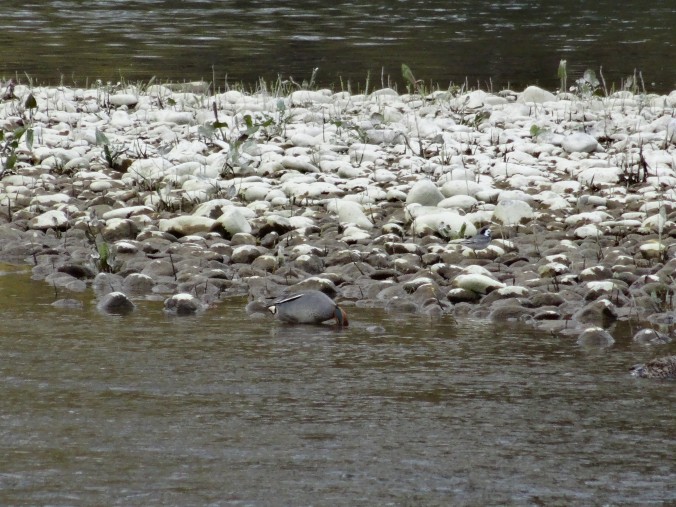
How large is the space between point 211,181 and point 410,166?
1.35 m

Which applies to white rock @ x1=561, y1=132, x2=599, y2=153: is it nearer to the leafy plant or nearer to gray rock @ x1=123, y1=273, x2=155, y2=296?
gray rock @ x1=123, y1=273, x2=155, y2=296

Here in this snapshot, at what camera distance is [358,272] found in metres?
6.00

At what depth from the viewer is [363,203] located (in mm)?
7270

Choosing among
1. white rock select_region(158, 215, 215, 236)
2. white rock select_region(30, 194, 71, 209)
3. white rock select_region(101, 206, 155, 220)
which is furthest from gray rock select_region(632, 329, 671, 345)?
white rock select_region(30, 194, 71, 209)

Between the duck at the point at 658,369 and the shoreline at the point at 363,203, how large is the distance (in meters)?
0.50

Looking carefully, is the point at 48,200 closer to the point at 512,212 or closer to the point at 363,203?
the point at 363,203

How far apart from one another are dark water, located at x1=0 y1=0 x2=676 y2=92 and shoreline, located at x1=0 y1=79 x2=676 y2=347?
131 inches

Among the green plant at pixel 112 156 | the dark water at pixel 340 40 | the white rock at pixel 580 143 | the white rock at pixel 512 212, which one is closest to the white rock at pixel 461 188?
the white rock at pixel 512 212

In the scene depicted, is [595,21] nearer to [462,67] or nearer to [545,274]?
[462,67]

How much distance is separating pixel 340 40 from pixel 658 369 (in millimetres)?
15473

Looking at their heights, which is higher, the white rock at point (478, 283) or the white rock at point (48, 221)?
the white rock at point (48, 221)

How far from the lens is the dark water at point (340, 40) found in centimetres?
1475

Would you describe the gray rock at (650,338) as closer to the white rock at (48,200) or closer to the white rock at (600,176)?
the white rock at (600,176)

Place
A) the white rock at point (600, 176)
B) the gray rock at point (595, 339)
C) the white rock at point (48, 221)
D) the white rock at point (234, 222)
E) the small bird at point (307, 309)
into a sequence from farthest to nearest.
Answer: the white rock at point (600, 176), the white rock at point (48, 221), the white rock at point (234, 222), the small bird at point (307, 309), the gray rock at point (595, 339)
